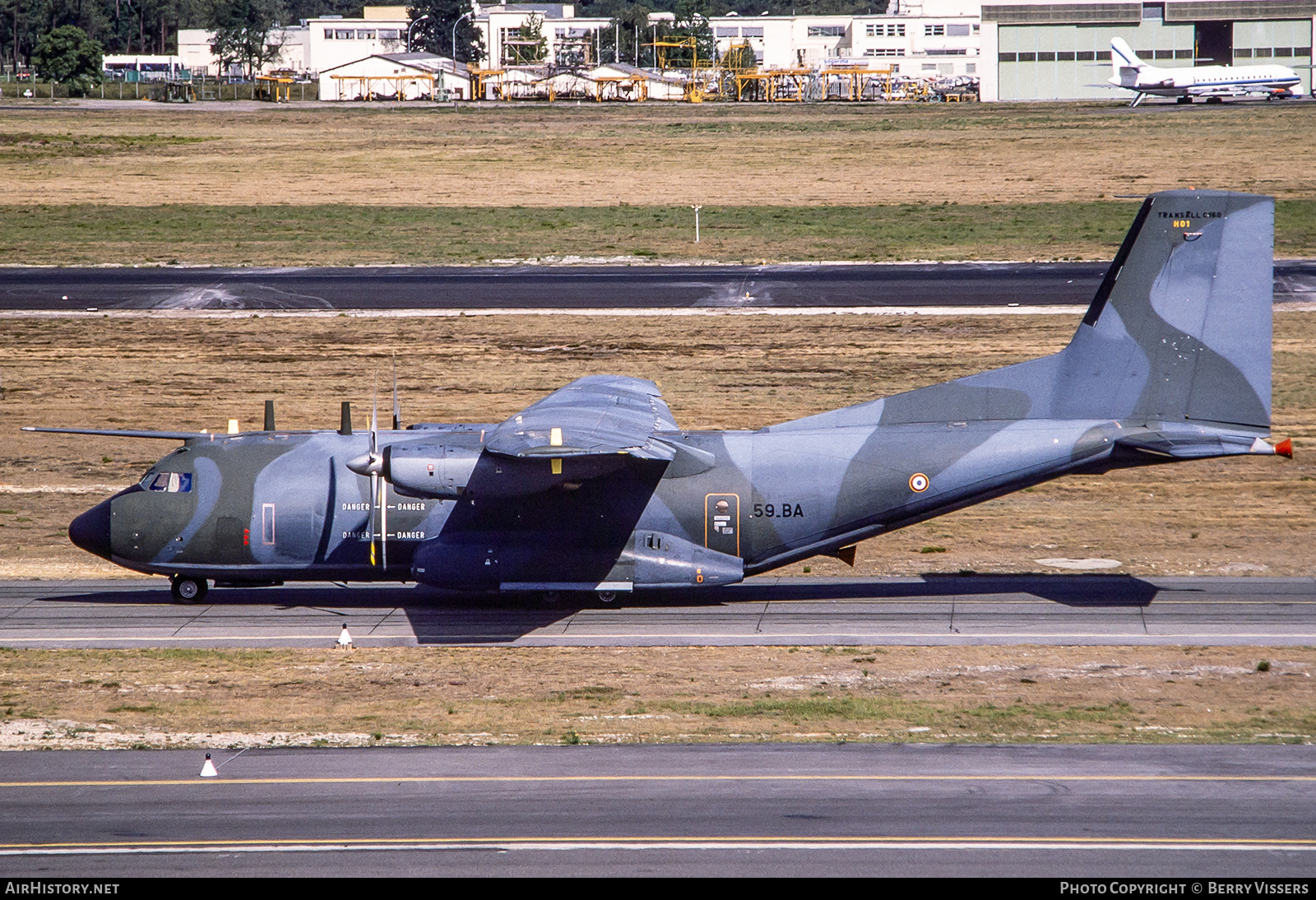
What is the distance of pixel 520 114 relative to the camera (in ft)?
441

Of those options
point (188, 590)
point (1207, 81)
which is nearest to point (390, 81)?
point (1207, 81)

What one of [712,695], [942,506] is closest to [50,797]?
[712,695]

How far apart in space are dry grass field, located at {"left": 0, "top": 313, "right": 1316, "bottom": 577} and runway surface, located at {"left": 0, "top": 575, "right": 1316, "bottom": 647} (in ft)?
5.52

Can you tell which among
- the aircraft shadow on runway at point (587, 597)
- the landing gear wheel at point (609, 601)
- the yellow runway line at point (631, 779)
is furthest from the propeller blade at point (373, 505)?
the yellow runway line at point (631, 779)

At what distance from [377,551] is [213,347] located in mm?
25789

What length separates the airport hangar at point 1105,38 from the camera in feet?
472

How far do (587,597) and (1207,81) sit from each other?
399ft

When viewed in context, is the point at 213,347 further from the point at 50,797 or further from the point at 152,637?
the point at 50,797

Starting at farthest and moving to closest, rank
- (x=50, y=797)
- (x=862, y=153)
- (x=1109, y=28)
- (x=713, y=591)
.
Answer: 1. (x=1109, y=28)
2. (x=862, y=153)
3. (x=713, y=591)
4. (x=50, y=797)

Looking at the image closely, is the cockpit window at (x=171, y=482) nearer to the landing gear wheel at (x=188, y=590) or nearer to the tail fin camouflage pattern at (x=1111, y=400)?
the landing gear wheel at (x=188, y=590)

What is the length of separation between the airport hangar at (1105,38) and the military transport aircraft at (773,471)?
130 meters

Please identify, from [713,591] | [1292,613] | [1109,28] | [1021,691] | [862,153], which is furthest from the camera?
[1109,28]

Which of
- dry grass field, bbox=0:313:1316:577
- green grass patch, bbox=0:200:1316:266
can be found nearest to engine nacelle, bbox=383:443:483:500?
dry grass field, bbox=0:313:1316:577

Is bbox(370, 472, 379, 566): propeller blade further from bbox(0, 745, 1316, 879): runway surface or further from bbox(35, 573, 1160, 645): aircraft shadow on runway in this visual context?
bbox(0, 745, 1316, 879): runway surface
